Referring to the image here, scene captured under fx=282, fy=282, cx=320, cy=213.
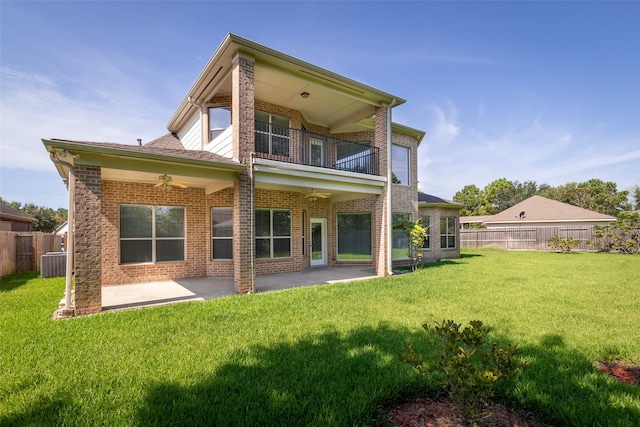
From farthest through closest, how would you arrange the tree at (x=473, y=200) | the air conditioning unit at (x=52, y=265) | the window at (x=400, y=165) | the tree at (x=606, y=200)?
1. the tree at (x=473, y=200)
2. the tree at (x=606, y=200)
3. the window at (x=400, y=165)
4. the air conditioning unit at (x=52, y=265)

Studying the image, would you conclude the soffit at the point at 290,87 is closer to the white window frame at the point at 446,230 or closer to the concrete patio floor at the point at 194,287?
the concrete patio floor at the point at 194,287

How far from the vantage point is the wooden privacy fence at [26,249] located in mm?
11180

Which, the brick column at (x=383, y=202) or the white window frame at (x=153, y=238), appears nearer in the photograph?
the white window frame at (x=153, y=238)

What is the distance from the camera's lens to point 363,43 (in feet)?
32.3

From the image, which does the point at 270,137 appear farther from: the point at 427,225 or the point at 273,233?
the point at 427,225

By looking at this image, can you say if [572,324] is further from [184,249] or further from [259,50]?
[184,249]

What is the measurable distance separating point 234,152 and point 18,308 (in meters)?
5.99

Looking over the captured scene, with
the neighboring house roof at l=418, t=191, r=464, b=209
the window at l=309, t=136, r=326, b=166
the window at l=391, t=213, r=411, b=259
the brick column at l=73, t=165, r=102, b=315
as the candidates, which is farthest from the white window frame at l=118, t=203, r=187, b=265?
the neighboring house roof at l=418, t=191, r=464, b=209

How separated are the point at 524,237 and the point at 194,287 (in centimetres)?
2640

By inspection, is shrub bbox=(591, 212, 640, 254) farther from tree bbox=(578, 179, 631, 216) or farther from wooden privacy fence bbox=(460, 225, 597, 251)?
tree bbox=(578, 179, 631, 216)

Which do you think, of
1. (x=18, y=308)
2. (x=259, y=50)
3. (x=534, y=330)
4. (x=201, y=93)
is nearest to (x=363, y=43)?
(x=259, y=50)

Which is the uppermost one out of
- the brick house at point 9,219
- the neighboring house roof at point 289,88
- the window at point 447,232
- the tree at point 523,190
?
the tree at point 523,190

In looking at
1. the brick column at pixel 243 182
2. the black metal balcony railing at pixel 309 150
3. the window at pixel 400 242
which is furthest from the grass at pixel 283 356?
the window at pixel 400 242

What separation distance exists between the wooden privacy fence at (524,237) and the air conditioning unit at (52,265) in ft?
93.6
